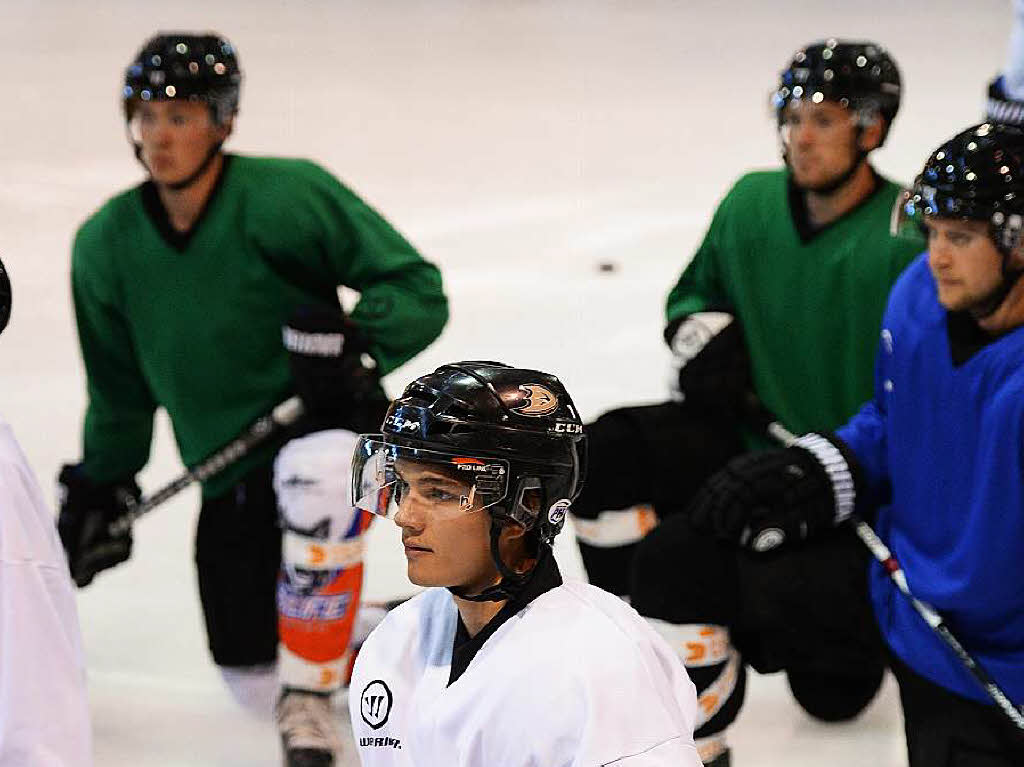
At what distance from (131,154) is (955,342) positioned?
477 cm

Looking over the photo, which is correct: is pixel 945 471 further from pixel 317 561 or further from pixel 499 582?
pixel 317 561

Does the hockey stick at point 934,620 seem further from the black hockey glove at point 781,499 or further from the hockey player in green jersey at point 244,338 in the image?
the hockey player in green jersey at point 244,338

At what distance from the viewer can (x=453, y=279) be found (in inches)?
225

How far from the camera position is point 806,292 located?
3193 millimetres

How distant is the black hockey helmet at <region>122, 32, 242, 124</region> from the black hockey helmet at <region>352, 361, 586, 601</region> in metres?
1.54

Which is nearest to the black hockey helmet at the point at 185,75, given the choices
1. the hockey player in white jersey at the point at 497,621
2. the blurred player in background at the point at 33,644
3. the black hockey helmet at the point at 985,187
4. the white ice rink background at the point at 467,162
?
the white ice rink background at the point at 467,162

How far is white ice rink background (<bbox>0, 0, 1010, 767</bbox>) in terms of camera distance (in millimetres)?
3613

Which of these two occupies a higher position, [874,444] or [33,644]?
[33,644]

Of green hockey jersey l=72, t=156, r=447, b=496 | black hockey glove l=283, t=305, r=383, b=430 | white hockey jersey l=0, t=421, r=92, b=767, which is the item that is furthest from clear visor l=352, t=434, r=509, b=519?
green hockey jersey l=72, t=156, r=447, b=496

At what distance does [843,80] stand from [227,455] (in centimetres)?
116

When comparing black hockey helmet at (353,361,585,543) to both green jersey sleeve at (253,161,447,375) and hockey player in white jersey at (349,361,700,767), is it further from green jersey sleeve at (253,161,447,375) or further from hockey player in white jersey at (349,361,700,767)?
green jersey sleeve at (253,161,447,375)

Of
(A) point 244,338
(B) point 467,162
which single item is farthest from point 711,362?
(B) point 467,162

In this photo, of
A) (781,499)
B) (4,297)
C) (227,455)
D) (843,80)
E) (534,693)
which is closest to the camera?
(534,693)

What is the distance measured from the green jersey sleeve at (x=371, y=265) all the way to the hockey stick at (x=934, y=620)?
0.82m
